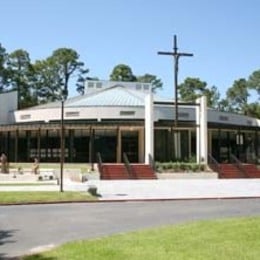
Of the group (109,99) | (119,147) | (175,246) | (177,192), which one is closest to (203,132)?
(119,147)

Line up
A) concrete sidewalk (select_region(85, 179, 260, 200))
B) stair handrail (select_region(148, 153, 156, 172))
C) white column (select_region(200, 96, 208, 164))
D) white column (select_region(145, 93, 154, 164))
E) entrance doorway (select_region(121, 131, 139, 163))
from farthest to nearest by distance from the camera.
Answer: entrance doorway (select_region(121, 131, 139, 163)) < white column (select_region(200, 96, 208, 164)) < white column (select_region(145, 93, 154, 164)) < stair handrail (select_region(148, 153, 156, 172)) < concrete sidewalk (select_region(85, 179, 260, 200))

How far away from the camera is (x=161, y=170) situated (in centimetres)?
3991

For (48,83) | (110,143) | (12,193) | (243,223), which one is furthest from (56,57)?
(243,223)

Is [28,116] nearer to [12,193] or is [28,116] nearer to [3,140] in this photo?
[3,140]

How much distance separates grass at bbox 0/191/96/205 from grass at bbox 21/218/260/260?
Answer: 37.3 ft

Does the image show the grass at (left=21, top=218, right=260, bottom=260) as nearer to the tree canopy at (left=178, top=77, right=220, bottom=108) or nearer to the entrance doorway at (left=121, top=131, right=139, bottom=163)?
the entrance doorway at (left=121, top=131, right=139, bottom=163)

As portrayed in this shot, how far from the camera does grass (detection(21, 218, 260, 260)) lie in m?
9.28

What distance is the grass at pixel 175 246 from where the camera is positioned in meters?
9.28

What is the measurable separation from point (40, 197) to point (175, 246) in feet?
47.4

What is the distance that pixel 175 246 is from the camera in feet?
33.2

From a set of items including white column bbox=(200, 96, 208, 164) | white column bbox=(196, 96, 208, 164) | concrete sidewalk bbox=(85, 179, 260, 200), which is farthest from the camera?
white column bbox=(196, 96, 208, 164)

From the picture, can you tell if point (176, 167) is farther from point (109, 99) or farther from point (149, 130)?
point (109, 99)

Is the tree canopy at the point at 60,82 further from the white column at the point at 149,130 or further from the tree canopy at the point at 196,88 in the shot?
the white column at the point at 149,130

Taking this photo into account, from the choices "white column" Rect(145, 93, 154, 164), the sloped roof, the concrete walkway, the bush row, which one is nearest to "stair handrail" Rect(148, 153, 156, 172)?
the bush row
